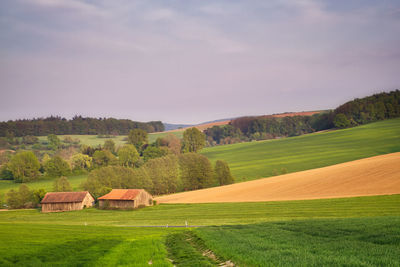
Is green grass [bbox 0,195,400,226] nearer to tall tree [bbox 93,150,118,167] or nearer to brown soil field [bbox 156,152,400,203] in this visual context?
brown soil field [bbox 156,152,400,203]

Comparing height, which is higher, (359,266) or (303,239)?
(359,266)

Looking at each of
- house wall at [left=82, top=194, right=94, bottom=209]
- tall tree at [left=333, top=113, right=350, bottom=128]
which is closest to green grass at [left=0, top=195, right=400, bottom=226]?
house wall at [left=82, top=194, right=94, bottom=209]

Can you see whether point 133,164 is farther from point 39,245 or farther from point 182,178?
point 39,245

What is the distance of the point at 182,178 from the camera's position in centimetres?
8581

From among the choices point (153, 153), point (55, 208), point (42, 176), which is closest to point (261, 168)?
point (153, 153)

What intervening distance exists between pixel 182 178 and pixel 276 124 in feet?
370

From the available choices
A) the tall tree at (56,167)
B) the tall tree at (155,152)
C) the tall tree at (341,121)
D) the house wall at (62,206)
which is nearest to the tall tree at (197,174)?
the house wall at (62,206)

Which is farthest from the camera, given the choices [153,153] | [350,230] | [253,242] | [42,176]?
[153,153]

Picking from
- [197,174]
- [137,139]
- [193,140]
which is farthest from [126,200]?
[137,139]

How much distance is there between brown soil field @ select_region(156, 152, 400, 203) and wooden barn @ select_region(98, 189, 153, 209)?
27.0 feet

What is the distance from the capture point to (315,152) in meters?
102

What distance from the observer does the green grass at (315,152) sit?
85944 millimetres

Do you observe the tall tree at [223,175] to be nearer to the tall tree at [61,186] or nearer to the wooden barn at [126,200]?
the wooden barn at [126,200]

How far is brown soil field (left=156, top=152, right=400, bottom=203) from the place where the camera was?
4847cm
